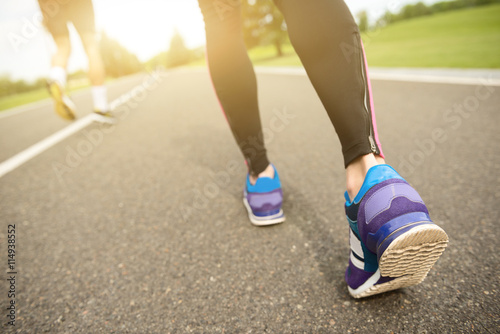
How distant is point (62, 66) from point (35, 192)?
1.52 metres

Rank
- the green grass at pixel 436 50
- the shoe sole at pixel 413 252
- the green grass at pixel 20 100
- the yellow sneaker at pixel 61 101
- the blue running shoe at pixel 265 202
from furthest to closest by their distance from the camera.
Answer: the green grass at pixel 20 100
the green grass at pixel 436 50
the yellow sneaker at pixel 61 101
the blue running shoe at pixel 265 202
the shoe sole at pixel 413 252

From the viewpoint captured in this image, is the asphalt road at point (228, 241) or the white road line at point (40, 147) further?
the white road line at point (40, 147)

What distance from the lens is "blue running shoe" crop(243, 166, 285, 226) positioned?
44.3 inches

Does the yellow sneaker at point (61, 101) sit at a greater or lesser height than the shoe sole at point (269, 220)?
greater

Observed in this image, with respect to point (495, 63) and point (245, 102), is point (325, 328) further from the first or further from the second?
point (495, 63)

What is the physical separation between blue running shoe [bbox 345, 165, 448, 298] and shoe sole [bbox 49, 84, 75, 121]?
2.85 metres

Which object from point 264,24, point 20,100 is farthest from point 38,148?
point 264,24

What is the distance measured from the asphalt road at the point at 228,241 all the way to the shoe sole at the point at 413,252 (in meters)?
0.15

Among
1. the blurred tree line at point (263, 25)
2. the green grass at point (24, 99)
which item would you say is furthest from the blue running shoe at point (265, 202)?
the blurred tree line at point (263, 25)

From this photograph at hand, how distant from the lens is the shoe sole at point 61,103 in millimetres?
2559

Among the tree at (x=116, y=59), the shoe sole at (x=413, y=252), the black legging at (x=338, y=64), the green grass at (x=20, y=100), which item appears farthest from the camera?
the tree at (x=116, y=59)

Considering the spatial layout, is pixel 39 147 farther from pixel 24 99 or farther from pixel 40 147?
pixel 24 99

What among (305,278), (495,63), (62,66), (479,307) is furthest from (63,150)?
(495,63)

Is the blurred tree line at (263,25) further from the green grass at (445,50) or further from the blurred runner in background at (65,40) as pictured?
the blurred runner in background at (65,40)
